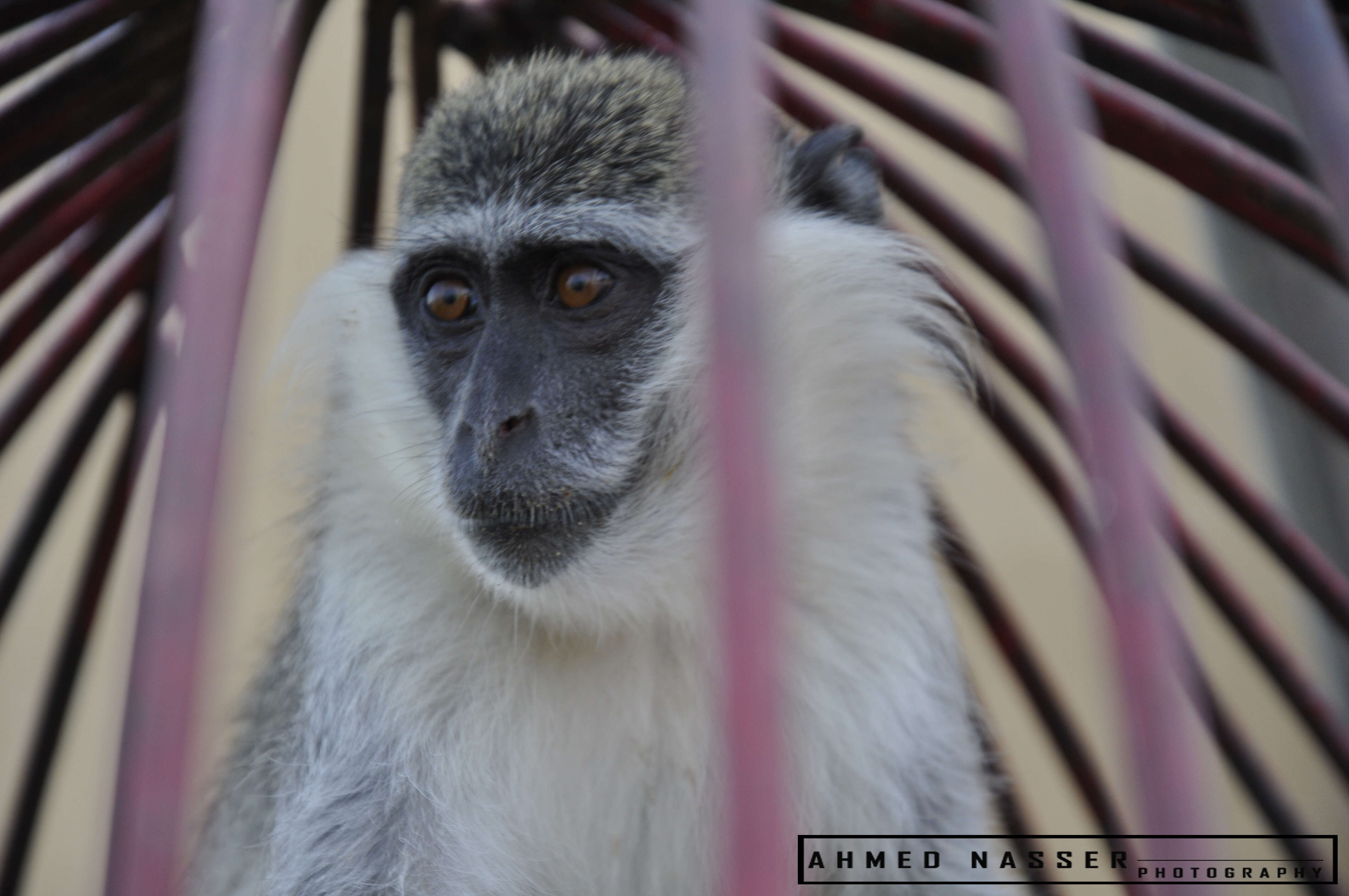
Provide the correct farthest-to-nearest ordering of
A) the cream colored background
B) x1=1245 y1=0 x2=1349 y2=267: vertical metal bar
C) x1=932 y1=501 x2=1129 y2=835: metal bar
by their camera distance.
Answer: the cream colored background
x1=932 y1=501 x2=1129 y2=835: metal bar
x1=1245 y1=0 x2=1349 y2=267: vertical metal bar

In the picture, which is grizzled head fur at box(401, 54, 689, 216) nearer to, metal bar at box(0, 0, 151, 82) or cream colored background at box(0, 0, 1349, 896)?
metal bar at box(0, 0, 151, 82)

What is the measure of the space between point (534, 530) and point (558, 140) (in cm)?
62

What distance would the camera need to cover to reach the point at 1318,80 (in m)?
0.92

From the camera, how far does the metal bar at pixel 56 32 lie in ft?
4.55

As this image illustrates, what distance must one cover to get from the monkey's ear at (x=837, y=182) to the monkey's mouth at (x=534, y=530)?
2.06ft

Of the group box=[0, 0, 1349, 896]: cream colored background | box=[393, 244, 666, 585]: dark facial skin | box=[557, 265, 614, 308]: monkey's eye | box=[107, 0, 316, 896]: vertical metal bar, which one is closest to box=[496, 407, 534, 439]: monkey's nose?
box=[393, 244, 666, 585]: dark facial skin

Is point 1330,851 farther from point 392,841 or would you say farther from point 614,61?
point 614,61

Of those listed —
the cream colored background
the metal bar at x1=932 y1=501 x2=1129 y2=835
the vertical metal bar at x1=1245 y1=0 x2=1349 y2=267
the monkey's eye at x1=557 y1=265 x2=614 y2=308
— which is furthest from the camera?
the cream colored background

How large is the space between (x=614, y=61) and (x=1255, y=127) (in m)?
0.94

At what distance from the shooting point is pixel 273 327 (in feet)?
12.3

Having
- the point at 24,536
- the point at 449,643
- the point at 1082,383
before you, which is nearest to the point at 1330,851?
the point at 449,643

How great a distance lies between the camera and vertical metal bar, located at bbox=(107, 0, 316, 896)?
70cm

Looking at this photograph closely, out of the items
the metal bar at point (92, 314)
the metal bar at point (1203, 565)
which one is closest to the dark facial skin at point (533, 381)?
the metal bar at point (92, 314)

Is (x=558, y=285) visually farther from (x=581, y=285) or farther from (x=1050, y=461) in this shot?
(x=1050, y=461)
